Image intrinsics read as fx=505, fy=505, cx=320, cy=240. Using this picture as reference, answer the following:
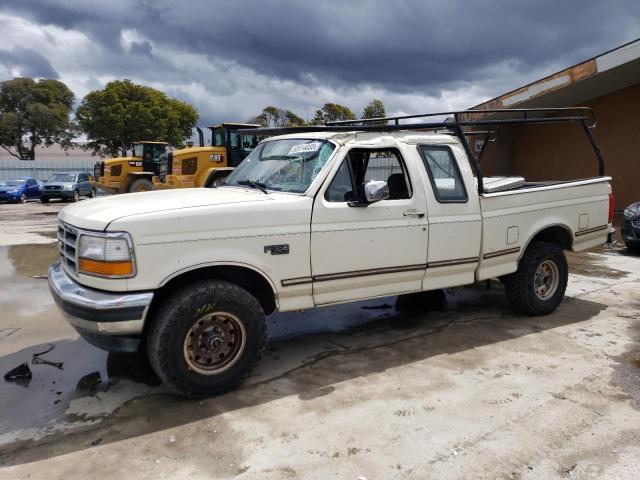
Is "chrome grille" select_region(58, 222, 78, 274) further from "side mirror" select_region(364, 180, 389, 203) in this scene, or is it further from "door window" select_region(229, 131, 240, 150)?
"door window" select_region(229, 131, 240, 150)

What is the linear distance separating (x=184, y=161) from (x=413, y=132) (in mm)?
11200

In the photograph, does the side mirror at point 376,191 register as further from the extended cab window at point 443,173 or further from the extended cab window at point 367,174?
the extended cab window at point 443,173

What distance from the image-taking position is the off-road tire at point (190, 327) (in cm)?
358

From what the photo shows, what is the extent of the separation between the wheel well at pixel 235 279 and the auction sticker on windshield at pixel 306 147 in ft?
4.10

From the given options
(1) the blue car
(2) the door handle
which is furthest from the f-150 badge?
(1) the blue car

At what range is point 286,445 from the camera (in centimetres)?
323

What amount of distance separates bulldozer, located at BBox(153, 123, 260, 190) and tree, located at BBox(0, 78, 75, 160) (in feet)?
126

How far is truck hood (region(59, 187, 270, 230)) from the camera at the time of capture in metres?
3.55

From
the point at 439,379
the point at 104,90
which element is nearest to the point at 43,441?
the point at 439,379

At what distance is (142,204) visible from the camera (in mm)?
3781

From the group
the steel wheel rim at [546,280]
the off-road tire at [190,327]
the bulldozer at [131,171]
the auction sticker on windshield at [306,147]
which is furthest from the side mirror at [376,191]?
the bulldozer at [131,171]

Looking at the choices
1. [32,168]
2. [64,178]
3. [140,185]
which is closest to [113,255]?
[140,185]

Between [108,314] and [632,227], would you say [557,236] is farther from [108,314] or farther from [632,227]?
[108,314]

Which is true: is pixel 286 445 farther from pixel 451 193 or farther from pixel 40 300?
pixel 40 300
